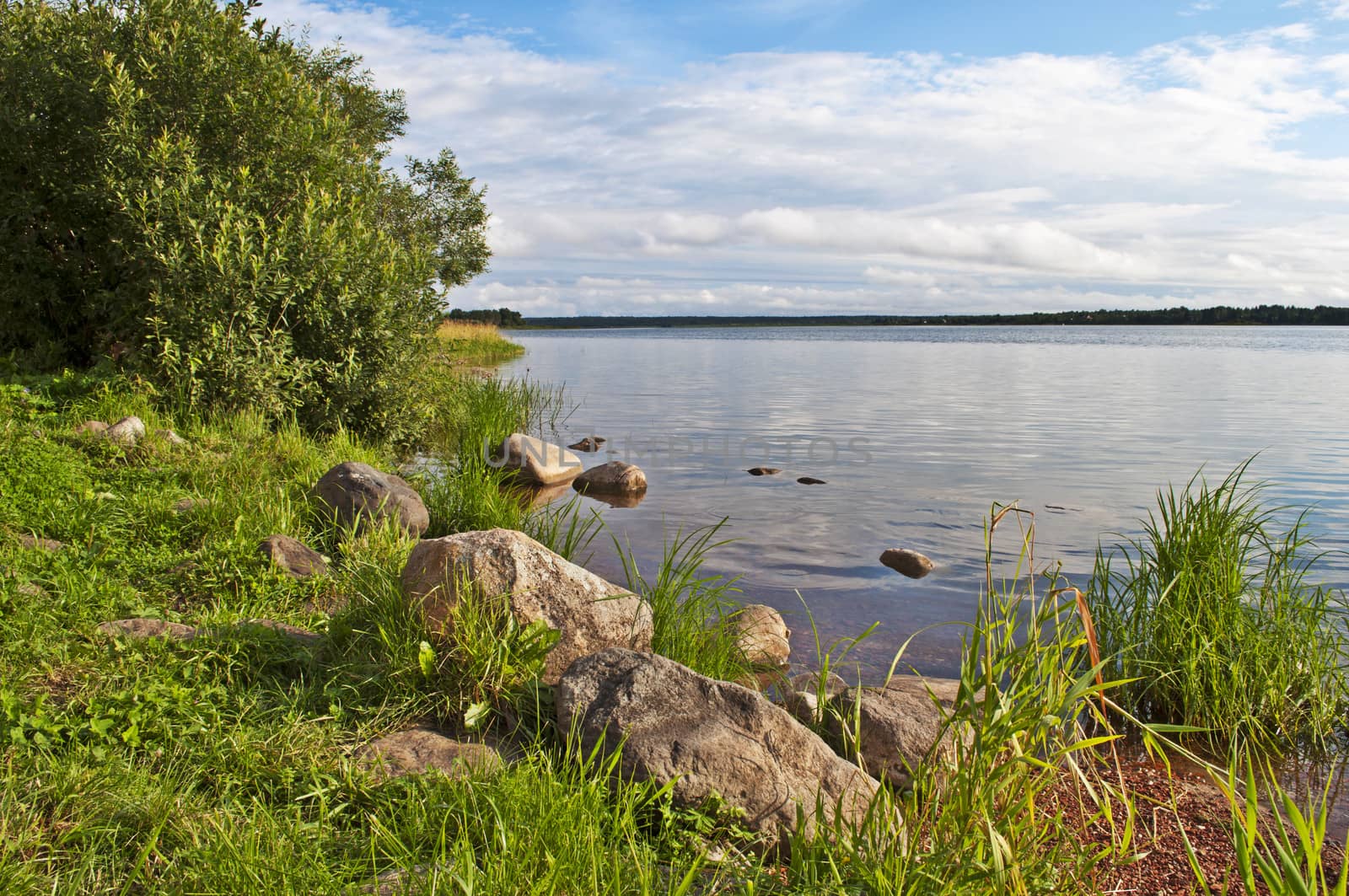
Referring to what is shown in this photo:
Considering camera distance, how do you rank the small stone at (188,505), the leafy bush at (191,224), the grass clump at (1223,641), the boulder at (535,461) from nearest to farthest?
the grass clump at (1223,641), the small stone at (188,505), the leafy bush at (191,224), the boulder at (535,461)

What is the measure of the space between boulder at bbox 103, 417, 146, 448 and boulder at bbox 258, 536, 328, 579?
10.00ft

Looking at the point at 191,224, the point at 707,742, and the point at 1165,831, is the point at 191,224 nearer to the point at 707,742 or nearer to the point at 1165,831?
the point at 707,742

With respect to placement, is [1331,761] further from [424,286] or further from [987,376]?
[987,376]

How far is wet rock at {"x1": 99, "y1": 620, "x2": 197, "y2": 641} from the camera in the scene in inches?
185

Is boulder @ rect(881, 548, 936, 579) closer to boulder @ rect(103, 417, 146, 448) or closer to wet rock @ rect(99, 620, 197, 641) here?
wet rock @ rect(99, 620, 197, 641)

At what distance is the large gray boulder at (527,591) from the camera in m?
4.80

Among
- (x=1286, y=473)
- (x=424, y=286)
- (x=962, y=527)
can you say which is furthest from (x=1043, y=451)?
(x=424, y=286)

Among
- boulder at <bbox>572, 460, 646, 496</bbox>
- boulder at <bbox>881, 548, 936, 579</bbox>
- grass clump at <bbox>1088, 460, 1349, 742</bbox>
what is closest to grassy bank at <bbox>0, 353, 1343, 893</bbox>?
grass clump at <bbox>1088, 460, 1349, 742</bbox>

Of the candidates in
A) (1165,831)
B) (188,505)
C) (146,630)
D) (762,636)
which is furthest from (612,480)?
(1165,831)

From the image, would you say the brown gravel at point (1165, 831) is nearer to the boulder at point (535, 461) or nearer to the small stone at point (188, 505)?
the small stone at point (188, 505)

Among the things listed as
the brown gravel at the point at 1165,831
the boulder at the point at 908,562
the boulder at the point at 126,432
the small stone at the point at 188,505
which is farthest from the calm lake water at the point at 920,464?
the boulder at the point at 126,432

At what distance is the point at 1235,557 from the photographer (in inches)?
225

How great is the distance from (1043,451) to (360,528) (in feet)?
46.5

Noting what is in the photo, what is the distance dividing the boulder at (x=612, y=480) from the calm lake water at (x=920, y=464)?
38cm
